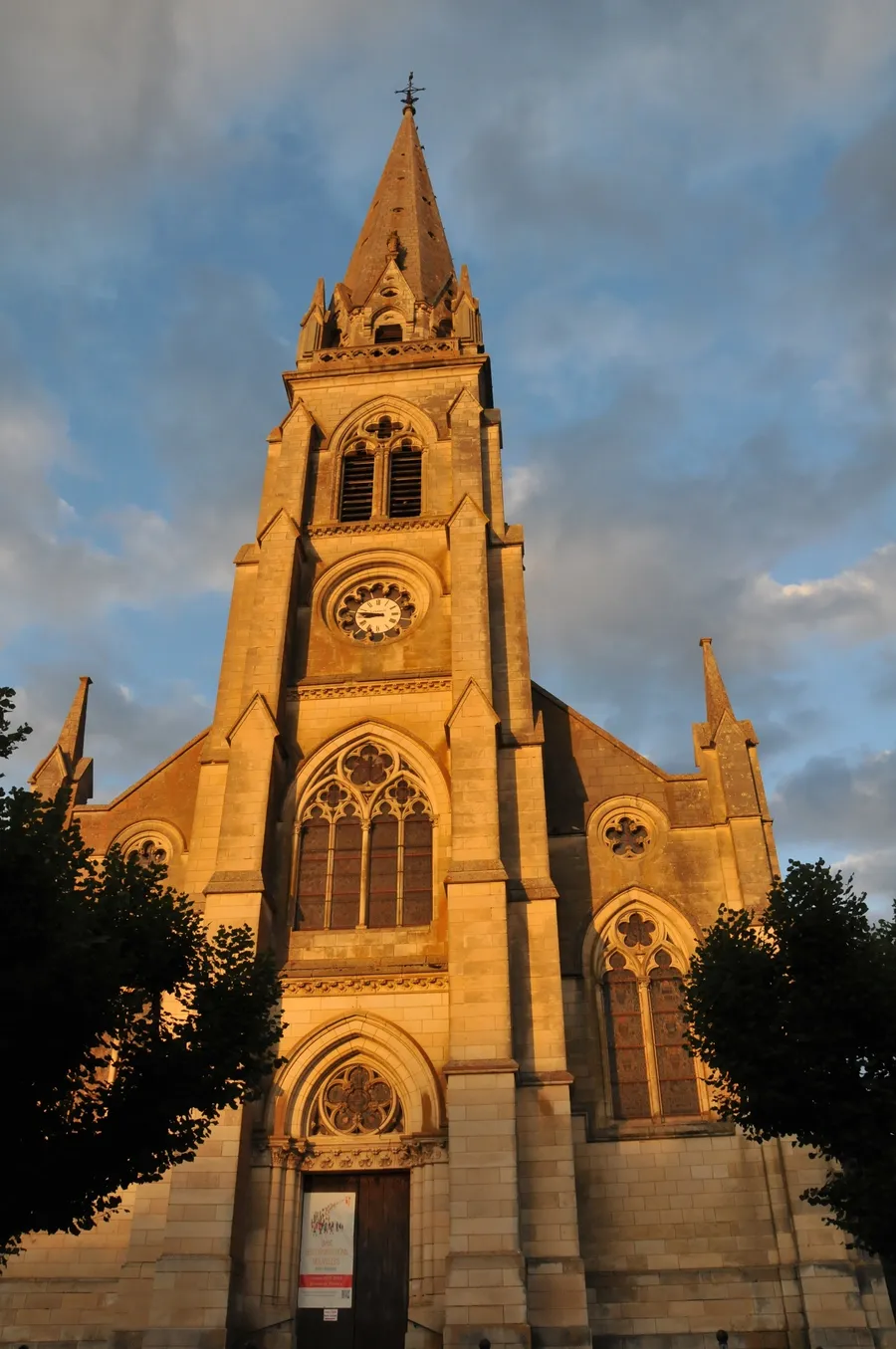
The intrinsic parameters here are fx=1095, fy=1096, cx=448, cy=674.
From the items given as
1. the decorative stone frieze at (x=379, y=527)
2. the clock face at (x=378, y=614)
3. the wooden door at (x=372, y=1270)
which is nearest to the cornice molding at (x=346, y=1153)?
the wooden door at (x=372, y=1270)

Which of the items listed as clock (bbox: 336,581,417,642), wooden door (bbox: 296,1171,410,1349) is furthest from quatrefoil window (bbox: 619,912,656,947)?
clock (bbox: 336,581,417,642)

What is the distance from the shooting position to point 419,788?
20578 millimetres

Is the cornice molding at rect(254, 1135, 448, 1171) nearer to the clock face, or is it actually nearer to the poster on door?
the poster on door

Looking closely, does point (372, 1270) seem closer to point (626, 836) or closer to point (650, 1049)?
point (650, 1049)

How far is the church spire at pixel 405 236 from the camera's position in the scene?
3286 cm

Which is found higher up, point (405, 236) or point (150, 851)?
point (405, 236)

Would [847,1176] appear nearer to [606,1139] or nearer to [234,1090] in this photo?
[606,1139]

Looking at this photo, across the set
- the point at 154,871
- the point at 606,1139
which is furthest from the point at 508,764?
the point at 154,871

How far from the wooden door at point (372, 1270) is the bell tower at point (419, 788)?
0.50 metres

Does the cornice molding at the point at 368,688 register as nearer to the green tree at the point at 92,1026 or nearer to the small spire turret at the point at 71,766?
the small spire turret at the point at 71,766

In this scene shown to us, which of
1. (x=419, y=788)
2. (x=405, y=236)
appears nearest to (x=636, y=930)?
(x=419, y=788)

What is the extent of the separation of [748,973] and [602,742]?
28.6 feet

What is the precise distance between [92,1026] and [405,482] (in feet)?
56.1

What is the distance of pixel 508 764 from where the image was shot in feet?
66.2
